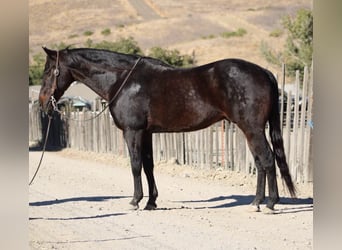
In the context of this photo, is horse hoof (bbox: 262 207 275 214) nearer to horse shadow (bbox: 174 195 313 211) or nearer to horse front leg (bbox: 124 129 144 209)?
horse shadow (bbox: 174 195 313 211)

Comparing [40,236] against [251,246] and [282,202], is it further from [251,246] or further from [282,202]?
[282,202]

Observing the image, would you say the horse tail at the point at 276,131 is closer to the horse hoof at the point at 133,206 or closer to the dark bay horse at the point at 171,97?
the dark bay horse at the point at 171,97

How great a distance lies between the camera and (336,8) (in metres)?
2.13

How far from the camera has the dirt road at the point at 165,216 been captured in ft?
19.5

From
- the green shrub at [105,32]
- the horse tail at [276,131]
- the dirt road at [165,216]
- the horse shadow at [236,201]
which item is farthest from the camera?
the green shrub at [105,32]

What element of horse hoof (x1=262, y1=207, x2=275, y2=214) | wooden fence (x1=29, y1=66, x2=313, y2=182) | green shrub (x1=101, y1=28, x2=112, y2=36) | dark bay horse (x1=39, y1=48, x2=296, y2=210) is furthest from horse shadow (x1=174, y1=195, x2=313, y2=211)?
green shrub (x1=101, y1=28, x2=112, y2=36)

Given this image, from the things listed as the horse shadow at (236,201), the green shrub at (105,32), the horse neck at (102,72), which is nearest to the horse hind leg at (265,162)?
the horse shadow at (236,201)

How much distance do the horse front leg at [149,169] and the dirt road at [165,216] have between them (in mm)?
130

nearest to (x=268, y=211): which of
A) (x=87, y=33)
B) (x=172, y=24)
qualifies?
(x=87, y=33)

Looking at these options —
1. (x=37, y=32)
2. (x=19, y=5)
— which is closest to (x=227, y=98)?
(x=19, y=5)

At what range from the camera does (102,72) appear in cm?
814

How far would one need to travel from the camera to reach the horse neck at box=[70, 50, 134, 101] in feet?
26.5

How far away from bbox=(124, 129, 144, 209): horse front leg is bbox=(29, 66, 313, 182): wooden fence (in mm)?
2425

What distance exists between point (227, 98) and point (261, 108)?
41cm
